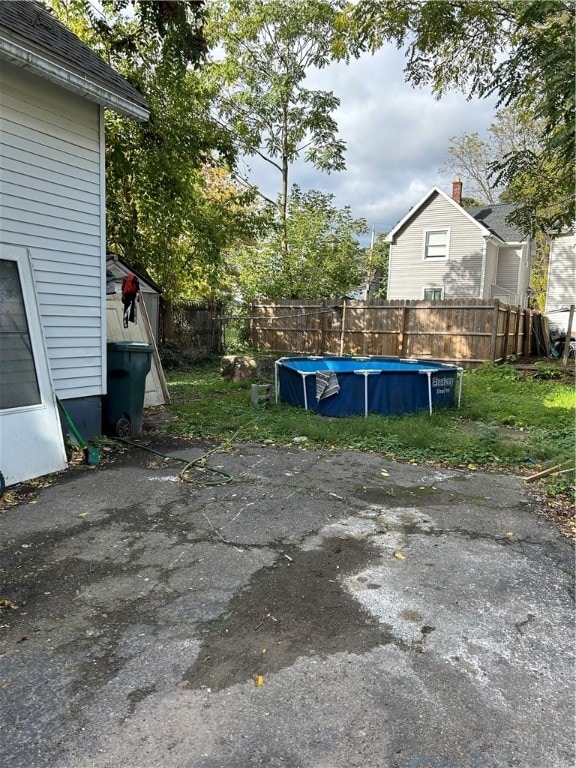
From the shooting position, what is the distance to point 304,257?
19.2 m

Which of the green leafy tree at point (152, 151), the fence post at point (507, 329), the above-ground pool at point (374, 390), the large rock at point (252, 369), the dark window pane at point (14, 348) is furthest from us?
the fence post at point (507, 329)

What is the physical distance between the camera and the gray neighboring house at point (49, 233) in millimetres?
4734

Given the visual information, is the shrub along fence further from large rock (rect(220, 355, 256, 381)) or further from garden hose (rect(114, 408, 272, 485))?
garden hose (rect(114, 408, 272, 485))

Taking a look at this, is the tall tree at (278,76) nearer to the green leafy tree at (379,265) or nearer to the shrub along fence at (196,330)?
the shrub along fence at (196,330)

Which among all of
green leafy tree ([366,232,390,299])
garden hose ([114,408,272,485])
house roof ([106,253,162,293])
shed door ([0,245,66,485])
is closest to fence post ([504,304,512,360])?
house roof ([106,253,162,293])

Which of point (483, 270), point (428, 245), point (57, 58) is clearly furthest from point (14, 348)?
point (428, 245)

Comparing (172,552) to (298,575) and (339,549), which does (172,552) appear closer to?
(298,575)

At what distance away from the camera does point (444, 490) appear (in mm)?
4664

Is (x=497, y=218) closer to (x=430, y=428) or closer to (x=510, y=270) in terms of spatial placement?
(x=510, y=270)

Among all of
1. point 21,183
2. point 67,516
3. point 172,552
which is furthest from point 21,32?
point 172,552

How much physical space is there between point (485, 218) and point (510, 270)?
11.5ft

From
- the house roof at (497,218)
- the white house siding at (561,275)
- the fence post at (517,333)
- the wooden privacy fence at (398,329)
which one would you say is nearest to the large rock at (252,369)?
the wooden privacy fence at (398,329)

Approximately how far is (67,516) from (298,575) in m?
2.00

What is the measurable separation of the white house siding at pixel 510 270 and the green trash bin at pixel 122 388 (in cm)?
2177
